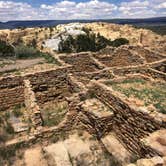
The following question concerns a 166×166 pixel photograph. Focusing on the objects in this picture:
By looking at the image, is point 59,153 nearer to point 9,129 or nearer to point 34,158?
point 34,158

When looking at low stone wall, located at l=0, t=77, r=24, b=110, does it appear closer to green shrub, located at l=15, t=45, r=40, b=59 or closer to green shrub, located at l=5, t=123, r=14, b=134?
green shrub, located at l=5, t=123, r=14, b=134

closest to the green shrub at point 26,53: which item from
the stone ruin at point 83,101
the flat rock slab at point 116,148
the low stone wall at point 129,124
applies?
the stone ruin at point 83,101

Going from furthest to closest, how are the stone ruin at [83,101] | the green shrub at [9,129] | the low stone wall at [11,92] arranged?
1. the low stone wall at [11,92]
2. the green shrub at [9,129]
3. the stone ruin at [83,101]

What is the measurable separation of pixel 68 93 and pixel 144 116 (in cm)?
695

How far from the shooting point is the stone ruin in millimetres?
8617

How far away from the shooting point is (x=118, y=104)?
967cm

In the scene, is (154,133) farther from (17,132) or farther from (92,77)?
(92,77)

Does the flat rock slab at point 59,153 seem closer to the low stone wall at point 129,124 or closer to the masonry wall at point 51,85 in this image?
the low stone wall at point 129,124

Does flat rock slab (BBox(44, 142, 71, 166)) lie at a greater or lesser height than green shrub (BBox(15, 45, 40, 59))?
lesser

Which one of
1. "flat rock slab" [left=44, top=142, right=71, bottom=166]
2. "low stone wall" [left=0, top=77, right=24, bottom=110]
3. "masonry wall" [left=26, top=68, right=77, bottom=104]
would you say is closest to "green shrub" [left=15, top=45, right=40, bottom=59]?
"masonry wall" [left=26, top=68, right=77, bottom=104]

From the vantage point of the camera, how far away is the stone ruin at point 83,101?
8617mm

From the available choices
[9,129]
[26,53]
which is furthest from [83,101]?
[26,53]

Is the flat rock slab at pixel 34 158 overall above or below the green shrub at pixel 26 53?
below

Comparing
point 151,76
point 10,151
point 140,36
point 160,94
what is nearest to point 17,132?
point 10,151
